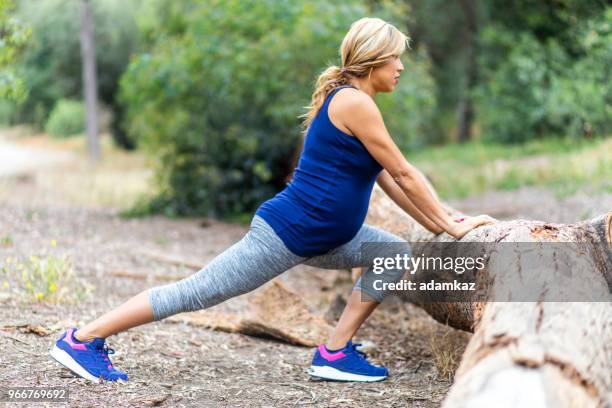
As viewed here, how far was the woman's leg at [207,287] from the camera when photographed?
12.3ft

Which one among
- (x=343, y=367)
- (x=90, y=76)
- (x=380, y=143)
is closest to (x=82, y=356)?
(x=343, y=367)

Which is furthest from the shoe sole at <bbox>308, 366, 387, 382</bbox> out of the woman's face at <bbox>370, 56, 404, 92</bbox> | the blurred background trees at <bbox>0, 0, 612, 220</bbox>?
the blurred background trees at <bbox>0, 0, 612, 220</bbox>

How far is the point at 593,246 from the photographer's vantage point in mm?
3832

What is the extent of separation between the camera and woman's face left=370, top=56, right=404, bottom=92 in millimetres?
3787

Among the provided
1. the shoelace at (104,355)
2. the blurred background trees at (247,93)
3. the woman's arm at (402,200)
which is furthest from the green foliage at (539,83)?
the shoelace at (104,355)

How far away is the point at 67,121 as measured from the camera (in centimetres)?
2894

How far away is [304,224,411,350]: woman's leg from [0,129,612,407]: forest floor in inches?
11.6

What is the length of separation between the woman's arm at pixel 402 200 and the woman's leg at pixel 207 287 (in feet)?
2.21

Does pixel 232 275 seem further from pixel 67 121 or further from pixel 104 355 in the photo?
pixel 67 121

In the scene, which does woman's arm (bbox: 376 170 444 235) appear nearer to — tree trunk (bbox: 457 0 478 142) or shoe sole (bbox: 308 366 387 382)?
shoe sole (bbox: 308 366 387 382)

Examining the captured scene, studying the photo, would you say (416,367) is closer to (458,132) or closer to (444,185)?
(444,185)

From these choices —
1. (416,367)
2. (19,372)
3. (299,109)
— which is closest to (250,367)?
(416,367)

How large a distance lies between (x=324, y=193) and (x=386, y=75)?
640 mm

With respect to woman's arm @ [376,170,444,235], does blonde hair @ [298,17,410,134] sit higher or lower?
higher
